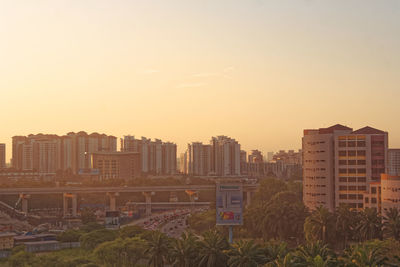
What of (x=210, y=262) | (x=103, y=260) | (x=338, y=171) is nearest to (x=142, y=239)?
(x=103, y=260)

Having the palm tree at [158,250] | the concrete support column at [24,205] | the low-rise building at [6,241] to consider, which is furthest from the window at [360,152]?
the concrete support column at [24,205]

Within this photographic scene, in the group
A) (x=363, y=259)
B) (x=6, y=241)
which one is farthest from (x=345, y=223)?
(x=6, y=241)

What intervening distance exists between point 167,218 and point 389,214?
67.0 meters

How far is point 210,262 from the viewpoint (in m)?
48.4

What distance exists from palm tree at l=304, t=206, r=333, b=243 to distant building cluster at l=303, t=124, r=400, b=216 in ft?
62.1

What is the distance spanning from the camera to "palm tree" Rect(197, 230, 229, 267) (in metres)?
48.8

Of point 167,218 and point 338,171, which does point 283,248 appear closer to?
point 338,171

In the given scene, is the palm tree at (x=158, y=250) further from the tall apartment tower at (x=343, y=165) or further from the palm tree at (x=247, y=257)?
the tall apartment tower at (x=343, y=165)

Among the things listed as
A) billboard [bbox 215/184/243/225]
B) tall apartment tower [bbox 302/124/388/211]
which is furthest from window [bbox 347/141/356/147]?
billboard [bbox 215/184/243/225]

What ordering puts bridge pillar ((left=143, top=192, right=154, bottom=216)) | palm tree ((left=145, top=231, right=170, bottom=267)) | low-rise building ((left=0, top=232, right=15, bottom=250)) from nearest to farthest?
palm tree ((left=145, top=231, right=170, bottom=267)) < low-rise building ((left=0, top=232, right=15, bottom=250)) < bridge pillar ((left=143, top=192, right=154, bottom=216))

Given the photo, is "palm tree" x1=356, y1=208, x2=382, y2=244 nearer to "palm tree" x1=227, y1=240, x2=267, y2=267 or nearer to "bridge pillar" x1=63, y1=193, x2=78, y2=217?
"palm tree" x1=227, y1=240, x2=267, y2=267

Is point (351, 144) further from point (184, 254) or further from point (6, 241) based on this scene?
point (6, 241)

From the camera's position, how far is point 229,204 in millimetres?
66750

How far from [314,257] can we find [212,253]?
9.79 m
